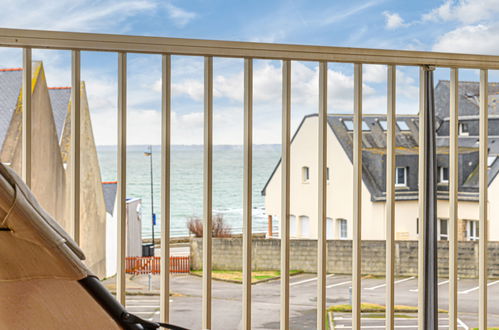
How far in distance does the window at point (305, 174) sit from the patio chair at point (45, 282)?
8258 mm

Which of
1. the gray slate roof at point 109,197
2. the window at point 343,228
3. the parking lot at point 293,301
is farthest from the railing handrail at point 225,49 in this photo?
the window at point 343,228

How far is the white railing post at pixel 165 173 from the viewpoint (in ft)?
4.31

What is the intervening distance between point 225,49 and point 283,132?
0.27 m

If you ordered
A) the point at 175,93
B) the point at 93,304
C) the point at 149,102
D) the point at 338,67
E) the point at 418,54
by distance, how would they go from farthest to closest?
the point at 338,67
the point at 175,93
the point at 149,102
the point at 418,54
the point at 93,304

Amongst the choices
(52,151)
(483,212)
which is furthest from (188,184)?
(483,212)

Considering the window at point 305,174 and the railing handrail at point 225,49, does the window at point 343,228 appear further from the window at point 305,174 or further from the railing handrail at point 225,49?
the railing handrail at point 225,49

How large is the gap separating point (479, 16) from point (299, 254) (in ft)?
32.0

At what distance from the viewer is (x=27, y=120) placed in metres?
1.26

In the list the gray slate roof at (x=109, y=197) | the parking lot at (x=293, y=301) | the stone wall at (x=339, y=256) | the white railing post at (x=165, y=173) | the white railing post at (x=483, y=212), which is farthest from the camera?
the parking lot at (x=293, y=301)

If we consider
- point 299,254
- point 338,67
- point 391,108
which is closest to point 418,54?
point 391,108

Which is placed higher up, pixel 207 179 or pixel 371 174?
pixel 207 179

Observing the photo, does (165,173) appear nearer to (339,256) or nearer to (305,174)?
(339,256)

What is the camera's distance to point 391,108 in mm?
1473

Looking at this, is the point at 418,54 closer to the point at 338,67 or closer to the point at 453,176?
the point at 453,176
